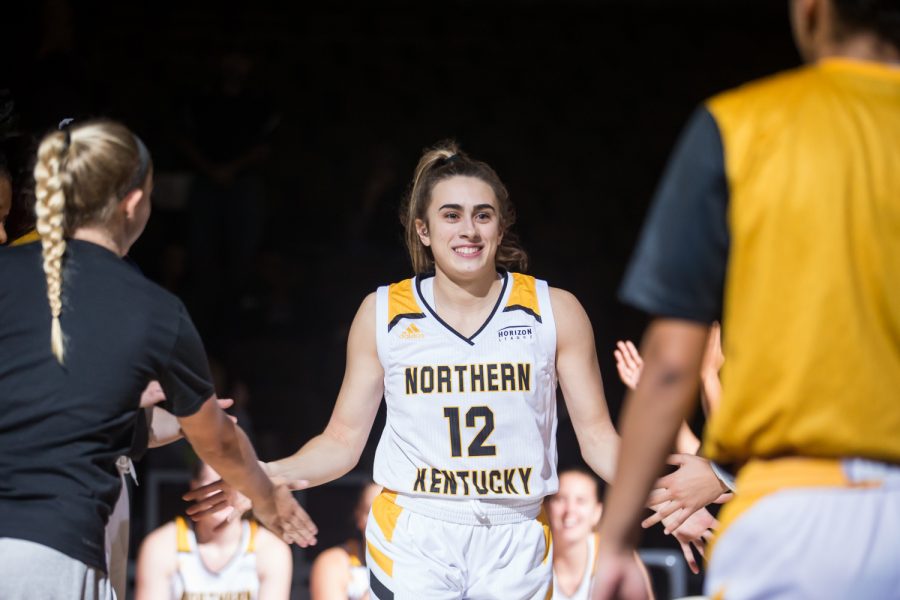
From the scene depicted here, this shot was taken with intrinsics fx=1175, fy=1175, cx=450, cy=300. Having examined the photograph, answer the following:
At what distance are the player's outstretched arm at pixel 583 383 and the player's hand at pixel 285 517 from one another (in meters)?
0.90

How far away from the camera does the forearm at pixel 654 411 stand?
1.83 metres

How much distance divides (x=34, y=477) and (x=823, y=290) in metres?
1.62

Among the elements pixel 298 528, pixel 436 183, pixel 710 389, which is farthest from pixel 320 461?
pixel 710 389

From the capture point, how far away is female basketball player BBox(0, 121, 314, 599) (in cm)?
243

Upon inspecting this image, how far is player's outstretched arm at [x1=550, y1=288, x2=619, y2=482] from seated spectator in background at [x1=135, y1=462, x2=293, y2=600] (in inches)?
80.4

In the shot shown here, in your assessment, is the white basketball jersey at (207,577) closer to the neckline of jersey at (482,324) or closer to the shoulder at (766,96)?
the neckline of jersey at (482,324)

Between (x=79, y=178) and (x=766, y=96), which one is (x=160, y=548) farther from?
(x=766, y=96)

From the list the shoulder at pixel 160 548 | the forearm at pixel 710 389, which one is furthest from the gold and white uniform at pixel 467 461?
the shoulder at pixel 160 548

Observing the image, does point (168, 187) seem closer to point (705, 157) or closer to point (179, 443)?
point (179, 443)

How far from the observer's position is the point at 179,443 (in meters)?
6.32

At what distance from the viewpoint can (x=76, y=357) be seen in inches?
96.6

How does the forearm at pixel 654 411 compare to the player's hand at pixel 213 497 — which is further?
the player's hand at pixel 213 497

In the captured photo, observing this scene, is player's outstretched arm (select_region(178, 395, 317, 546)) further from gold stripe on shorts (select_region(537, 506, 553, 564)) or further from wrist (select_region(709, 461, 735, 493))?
wrist (select_region(709, 461, 735, 493))

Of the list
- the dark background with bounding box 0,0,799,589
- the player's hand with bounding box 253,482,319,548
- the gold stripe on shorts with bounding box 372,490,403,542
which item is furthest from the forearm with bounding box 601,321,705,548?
the dark background with bounding box 0,0,799,589
